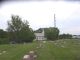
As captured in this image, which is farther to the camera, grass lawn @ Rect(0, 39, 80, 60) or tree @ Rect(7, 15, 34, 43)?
tree @ Rect(7, 15, 34, 43)

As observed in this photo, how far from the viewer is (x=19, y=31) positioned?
319 feet

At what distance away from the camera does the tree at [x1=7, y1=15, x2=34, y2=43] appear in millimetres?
94188

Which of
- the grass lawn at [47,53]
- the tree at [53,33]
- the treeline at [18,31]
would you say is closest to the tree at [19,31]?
the treeline at [18,31]

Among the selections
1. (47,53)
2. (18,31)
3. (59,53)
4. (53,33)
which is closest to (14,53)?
(47,53)

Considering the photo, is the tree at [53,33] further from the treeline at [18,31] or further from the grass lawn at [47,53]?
the grass lawn at [47,53]

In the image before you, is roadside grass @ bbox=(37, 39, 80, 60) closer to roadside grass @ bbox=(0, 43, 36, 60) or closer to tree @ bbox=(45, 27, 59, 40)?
roadside grass @ bbox=(0, 43, 36, 60)

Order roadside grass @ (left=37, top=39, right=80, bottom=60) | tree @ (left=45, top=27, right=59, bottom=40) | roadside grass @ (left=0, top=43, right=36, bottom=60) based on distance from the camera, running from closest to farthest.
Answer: roadside grass @ (left=37, top=39, right=80, bottom=60) < roadside grass @ (left=0, top=43, right=36, bottom=60) < tree @ (left=45, top=27, right=59, bottom=40)

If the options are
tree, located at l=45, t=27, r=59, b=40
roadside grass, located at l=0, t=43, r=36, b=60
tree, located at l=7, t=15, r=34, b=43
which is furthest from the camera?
tree, located at l=45, t=27, r=59, b=40

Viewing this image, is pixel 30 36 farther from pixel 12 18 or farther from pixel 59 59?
pixel 59 59

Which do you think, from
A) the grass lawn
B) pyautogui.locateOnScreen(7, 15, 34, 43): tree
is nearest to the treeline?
pyautogui.locateOnScreen(7, 15, 34, 43): tree

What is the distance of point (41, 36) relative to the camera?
526 feet

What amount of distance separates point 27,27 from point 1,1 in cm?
9411

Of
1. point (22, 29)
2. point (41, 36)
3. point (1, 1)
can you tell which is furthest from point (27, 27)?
point (1, 1)

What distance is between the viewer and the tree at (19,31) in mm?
94188
